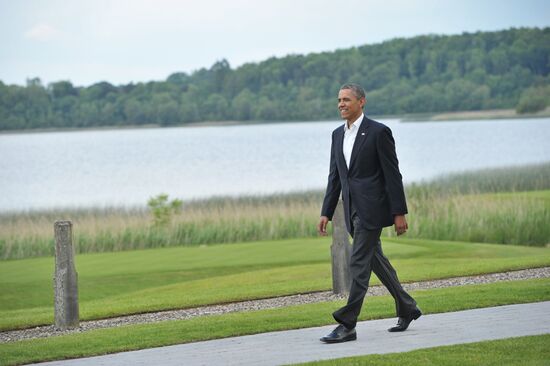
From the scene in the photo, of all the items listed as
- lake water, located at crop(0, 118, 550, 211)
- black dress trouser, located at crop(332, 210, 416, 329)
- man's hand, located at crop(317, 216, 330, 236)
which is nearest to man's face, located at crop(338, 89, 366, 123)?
black dress trouser, located at crop(332, 210, 416, 329)

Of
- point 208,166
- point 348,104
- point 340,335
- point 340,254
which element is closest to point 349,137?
point 348,104

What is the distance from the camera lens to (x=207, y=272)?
19.6m

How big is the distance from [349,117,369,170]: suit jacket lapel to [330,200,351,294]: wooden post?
4.05m

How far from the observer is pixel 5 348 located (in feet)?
34.0

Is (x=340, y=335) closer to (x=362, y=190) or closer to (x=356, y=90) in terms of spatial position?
(x=362, y=190)

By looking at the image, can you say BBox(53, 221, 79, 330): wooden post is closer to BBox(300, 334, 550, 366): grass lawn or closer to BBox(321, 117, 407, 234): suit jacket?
BBox(321, 117, 407, 234): suit jacket

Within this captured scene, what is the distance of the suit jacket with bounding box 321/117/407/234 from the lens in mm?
9289

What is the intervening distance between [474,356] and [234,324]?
10.6 ft

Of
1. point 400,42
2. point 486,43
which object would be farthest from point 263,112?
point 486,43

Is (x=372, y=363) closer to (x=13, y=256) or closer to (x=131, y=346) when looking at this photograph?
(x=131, y=346)

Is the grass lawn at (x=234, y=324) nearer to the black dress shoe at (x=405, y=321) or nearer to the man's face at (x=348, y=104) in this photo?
the black dress shoe at (x=405, y=321)

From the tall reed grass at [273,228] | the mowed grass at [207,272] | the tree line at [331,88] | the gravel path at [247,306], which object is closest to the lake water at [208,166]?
the tree line at [331,88]

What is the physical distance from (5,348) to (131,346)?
1.46m

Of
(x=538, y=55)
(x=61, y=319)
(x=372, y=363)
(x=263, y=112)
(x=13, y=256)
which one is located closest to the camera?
(x=372, y=363)
